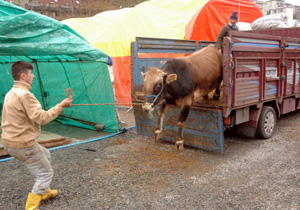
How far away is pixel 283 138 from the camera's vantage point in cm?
646

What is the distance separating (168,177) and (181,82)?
5.79 ft

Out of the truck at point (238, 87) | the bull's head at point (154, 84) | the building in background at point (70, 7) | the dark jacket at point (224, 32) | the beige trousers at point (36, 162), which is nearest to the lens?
the beige trousers at point (36, 162)

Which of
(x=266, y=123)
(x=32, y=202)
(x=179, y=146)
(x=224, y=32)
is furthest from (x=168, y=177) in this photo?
(x=224, y=32)

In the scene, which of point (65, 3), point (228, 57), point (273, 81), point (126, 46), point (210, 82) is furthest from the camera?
point (65, 3)

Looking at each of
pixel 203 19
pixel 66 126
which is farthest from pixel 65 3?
pixel 66 126

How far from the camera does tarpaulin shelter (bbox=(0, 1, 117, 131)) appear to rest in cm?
554

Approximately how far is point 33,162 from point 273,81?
17.8ft

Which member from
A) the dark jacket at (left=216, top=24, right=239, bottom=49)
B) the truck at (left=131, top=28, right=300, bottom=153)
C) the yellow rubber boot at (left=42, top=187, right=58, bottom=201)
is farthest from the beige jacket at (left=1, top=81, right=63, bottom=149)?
the dark jacket at (left=216, top=24, right=239, bottom=49)

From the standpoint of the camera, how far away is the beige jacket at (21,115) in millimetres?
3152

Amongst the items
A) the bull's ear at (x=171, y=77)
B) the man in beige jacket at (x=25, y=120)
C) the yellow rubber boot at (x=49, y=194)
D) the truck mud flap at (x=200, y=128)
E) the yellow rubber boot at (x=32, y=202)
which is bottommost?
the yellow rubber boot at (x=49, y=194)

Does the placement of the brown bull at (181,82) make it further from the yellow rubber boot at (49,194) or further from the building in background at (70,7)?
the building in background at (70,7)

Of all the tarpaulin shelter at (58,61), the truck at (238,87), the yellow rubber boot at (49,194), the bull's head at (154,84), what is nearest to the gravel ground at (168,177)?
the yellow rubber boot at (49,194)

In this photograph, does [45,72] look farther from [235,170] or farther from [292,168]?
[292,168]

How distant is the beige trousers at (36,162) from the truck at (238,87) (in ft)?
9.08
